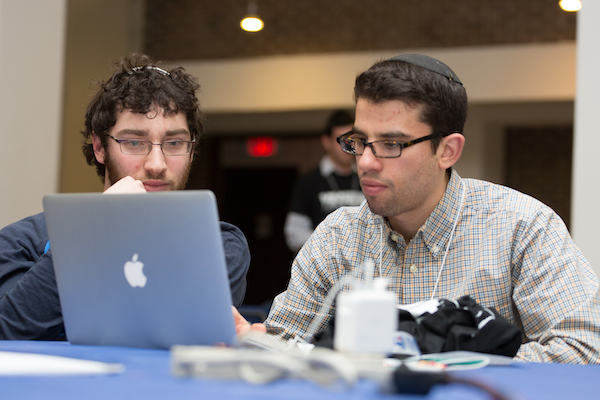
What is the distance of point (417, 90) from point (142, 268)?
0.95 m

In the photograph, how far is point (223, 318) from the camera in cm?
111

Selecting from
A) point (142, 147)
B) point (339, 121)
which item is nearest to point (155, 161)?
point (142, 147)

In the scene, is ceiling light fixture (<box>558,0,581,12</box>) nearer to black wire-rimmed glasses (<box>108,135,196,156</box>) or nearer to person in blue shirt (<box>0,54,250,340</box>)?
person in blue shirt (<box>0,54,250,340</box>)

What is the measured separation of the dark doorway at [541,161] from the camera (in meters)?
7.34

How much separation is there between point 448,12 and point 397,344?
5645 mm

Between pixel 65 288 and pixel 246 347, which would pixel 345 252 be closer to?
pixel 246 347

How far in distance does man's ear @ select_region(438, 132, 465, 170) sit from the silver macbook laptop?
0.94 m

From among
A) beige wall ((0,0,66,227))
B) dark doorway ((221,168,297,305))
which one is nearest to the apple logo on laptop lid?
beige wall ((0,0,66,227))

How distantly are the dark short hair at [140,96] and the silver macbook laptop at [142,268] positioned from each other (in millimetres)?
811

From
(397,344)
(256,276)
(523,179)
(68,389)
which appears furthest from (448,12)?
(68,389)

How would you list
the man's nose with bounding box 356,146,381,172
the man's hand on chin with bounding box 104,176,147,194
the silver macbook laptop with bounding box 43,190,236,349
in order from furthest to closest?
the man's nose with bounding box 356,146,381,172
the man's hand on chin with bounding box 104,176,147,194
the silver macbook laptop with bounding box 43,190,236,349

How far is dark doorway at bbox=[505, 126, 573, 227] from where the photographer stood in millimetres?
7344

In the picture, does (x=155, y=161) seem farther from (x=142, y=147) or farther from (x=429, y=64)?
(x=429, y=64)

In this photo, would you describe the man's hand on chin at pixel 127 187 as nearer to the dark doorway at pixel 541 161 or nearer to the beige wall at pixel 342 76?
the beige wall at pixel 342 76
